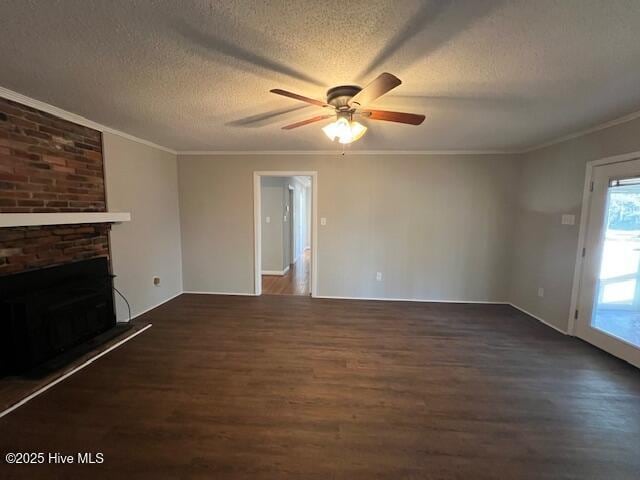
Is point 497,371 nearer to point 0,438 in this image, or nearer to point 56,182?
point 0,438

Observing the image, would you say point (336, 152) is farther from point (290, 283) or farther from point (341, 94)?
point (290, 283)

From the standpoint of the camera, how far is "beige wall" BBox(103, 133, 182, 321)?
131 inches

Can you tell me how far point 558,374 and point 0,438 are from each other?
13.7 ft

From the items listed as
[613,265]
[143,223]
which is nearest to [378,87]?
[613,265]

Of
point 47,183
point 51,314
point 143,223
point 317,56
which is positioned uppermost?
point 317,56

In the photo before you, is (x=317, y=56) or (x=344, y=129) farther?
(x=344, y=129)

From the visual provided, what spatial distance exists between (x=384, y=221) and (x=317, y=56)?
3.03m

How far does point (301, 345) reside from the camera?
2.94 meters

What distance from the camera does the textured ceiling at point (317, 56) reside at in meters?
1.26

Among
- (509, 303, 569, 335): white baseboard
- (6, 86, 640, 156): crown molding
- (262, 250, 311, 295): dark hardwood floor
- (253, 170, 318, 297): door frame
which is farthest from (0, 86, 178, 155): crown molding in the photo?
(509, 303, 569, 335): white baseboard

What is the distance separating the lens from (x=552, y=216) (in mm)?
3512

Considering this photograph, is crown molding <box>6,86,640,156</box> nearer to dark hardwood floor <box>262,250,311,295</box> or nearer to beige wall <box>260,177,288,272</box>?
beige wall <box>260,177,288,272</box>

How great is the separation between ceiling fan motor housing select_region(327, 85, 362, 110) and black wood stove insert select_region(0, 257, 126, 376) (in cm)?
288

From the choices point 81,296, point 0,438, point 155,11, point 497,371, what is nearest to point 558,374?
point 497,371
